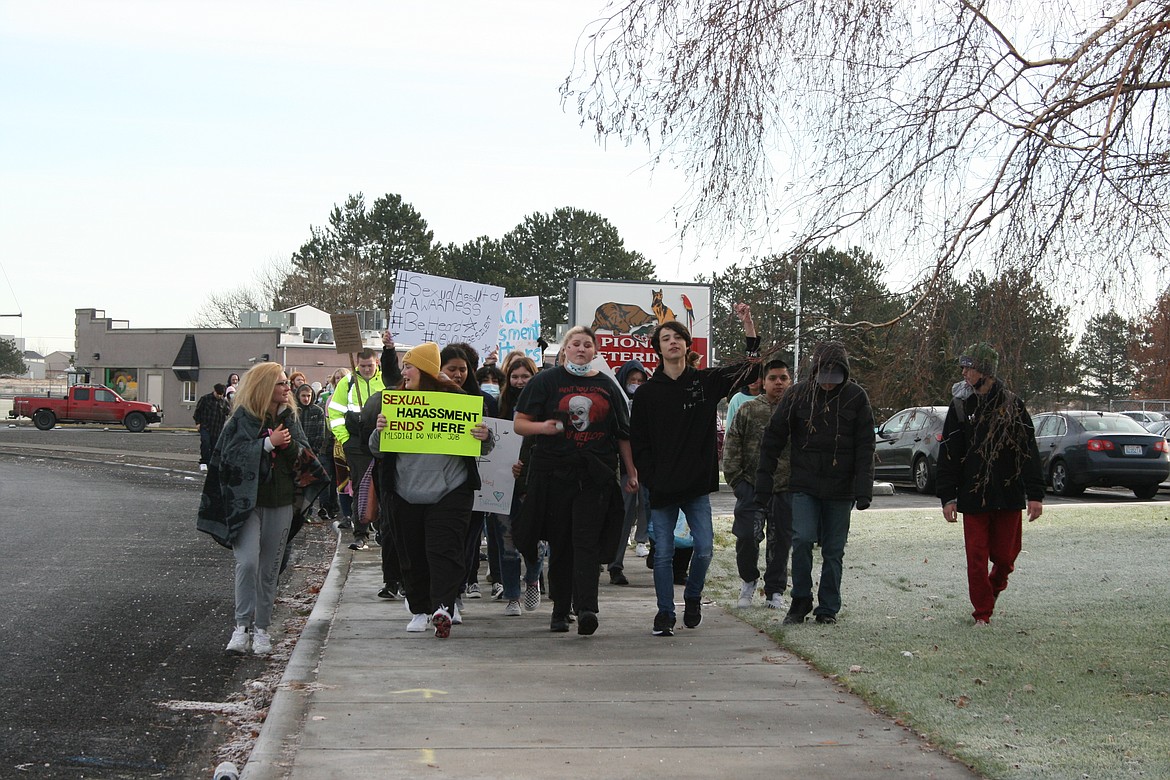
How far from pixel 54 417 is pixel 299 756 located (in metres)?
50.6

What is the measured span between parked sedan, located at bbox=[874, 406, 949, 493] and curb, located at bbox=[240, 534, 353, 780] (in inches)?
594

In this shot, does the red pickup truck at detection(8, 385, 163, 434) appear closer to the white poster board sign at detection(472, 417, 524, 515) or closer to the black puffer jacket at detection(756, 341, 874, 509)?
the white poster board sign at detection(472, 417, 524, 515)

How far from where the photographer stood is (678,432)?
8250 millimetres

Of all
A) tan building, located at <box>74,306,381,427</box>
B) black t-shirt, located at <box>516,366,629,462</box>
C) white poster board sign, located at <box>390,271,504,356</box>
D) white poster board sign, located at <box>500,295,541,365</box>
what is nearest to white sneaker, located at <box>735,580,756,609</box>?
black t-shirt, located at <box>516,366,629,462</box>

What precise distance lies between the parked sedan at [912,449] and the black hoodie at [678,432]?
14.5 metres

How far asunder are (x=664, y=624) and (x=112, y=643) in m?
3.48

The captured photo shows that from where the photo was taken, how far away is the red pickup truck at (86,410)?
51.4 m

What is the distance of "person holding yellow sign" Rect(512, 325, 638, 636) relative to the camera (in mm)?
8164

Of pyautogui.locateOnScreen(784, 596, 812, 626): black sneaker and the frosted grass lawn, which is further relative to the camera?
pyautogui.locateOnScreen(784, 596, 812, 626): black sneaker

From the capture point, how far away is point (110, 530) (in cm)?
1478

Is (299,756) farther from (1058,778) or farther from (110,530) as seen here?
(110,530)

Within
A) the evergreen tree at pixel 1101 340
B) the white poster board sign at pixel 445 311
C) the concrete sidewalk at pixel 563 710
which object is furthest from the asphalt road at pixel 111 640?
the evergreen tree at pixel 1101 340

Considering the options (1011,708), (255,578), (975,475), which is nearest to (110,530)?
(255,578)

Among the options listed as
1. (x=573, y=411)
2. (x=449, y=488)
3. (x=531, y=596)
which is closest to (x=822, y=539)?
(x=573, y=411)
